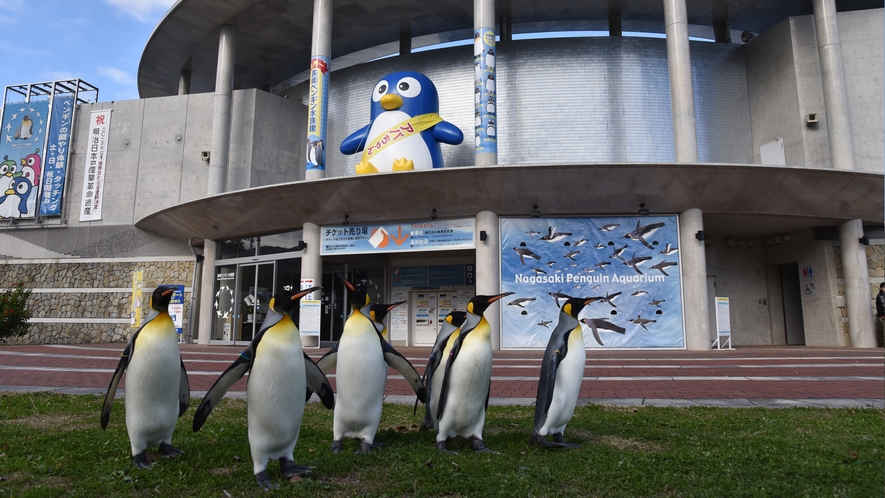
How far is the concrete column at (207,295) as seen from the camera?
773 inches

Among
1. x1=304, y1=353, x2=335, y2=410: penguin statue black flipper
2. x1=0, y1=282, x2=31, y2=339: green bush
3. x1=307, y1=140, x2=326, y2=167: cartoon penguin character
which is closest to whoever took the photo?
x1=304, y1=353, x2=335, y2=410: penguin statue black flipper

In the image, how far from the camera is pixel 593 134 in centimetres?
1950

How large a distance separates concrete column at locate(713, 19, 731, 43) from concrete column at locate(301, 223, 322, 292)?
1753cm

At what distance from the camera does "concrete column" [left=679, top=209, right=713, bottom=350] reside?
50.3 ft

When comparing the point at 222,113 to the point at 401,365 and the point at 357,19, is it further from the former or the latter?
the point at 401,365

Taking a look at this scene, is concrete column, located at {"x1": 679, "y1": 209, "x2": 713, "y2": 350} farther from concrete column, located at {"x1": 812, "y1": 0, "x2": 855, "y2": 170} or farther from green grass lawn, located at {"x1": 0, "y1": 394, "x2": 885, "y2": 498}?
green grass lawn, located at {"x1": 0, "y1": 394, "x2": 885, "y2": 498}

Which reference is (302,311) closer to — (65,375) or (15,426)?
(65,375)

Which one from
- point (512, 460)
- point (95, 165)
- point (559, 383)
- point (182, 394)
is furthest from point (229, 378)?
point (95, 165)

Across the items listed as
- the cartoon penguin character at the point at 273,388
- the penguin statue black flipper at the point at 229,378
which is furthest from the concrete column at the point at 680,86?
the penguin statue black flipper at the point at 229,378

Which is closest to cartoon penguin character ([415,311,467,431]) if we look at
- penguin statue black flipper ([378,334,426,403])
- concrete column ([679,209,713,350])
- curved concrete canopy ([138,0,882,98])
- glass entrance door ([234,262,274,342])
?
penguin statue black flipper ([378,334,426,403])

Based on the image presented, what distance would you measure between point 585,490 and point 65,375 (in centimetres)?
948

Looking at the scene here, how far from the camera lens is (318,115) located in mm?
17891

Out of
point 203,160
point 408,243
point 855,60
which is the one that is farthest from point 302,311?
point 855,60

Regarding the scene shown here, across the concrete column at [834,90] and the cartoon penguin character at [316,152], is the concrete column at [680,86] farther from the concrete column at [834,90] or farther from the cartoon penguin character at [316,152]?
the cartoon penguin character at [316,152]
